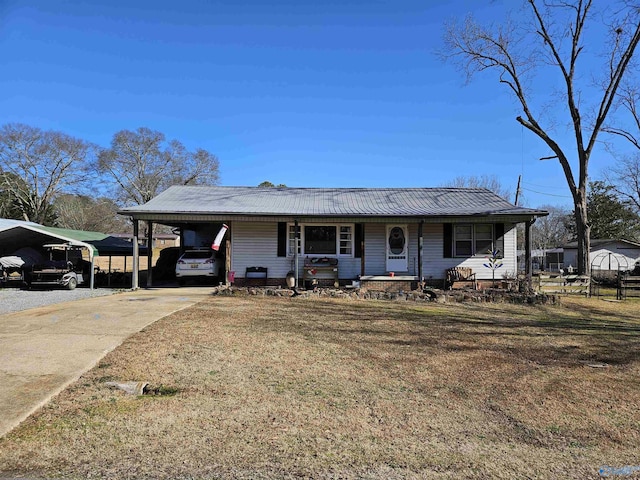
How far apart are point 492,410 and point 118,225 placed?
60.8 m

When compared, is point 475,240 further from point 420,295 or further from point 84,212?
point 84,212

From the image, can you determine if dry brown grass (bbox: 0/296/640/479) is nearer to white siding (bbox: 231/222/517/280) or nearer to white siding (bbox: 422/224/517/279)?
white siding (bbox: 231/222/517/280)

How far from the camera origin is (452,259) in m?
16.2

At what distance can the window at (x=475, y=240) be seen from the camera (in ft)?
53.2

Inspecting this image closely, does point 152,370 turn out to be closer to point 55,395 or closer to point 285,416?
point 55,395

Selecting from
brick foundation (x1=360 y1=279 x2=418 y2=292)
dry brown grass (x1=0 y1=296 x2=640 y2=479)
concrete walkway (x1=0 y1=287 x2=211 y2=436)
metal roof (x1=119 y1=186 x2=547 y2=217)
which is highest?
metal roof (x1=119 y1=186 x2=547 y2=217)

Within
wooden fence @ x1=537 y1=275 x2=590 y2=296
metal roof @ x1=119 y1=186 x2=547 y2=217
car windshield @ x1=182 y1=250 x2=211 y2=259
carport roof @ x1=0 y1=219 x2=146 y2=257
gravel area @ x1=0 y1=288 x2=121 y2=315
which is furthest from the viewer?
wooden fence @ x1=537 y1=275 x2=590 y2=296

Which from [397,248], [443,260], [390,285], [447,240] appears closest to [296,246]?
[390,285]

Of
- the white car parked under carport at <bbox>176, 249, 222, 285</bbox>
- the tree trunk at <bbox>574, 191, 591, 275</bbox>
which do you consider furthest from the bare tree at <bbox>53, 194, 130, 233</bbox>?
the tree trunk at <bbox>574, 191, 591, 275</bbox>

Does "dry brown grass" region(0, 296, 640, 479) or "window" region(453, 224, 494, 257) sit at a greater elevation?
"window" region(453, 224, 494, 257)

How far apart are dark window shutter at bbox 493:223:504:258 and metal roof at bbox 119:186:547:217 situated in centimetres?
81

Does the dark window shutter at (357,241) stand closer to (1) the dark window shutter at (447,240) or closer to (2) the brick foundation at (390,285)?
(2) the brick foundation at (390,285)

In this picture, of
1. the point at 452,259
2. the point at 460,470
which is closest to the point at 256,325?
the point at 460,470

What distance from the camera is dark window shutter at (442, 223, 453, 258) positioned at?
1620cm
